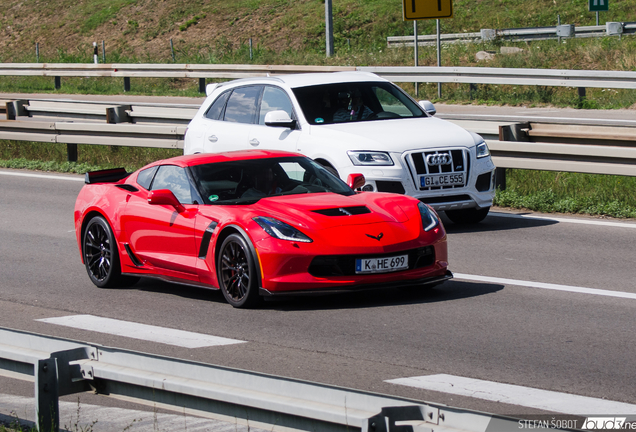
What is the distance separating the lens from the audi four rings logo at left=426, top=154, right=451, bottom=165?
1139 centimetres

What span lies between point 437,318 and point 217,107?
6562 millimetres

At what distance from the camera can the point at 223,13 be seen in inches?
2280

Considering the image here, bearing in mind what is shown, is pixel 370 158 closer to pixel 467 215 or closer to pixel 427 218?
pixel 467 215

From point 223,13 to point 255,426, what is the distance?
182 feet

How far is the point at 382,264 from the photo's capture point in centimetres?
801

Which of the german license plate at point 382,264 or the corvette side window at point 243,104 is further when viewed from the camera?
the corvette side window at point 243,104

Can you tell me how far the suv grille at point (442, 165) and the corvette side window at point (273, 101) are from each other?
2015mm

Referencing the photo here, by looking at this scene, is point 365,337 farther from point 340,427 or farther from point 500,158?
point 500,158

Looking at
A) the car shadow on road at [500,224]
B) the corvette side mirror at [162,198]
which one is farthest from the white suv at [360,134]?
the corvette side mirror at [162,198]

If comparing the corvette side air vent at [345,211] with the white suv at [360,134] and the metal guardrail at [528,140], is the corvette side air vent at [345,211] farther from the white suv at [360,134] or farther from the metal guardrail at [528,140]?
the metal guardrail at [528,140]

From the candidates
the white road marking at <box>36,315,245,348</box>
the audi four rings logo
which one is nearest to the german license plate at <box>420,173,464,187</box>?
the audi four rings logo

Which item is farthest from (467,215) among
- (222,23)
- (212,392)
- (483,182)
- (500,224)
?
(222,23)

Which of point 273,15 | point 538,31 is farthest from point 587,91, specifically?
point 273,15

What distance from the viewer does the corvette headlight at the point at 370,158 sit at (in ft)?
37.2
